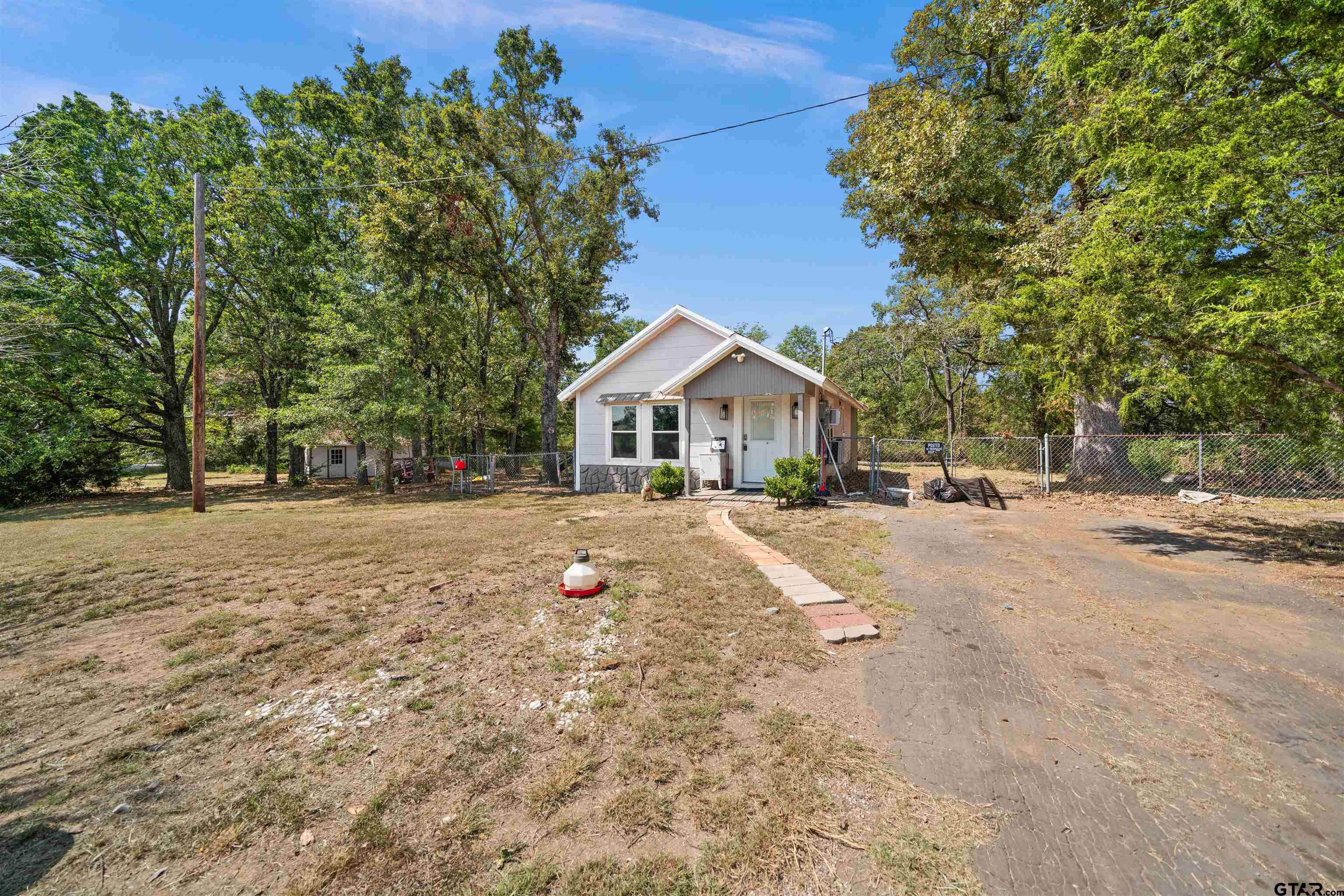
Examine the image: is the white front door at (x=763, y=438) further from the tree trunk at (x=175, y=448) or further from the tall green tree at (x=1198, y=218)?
the tree trunk at (x=175, y=448)

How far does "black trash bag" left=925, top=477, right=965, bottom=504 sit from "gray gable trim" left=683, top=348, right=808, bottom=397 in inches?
166

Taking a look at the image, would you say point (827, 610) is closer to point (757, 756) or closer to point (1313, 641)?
point (757, 756)

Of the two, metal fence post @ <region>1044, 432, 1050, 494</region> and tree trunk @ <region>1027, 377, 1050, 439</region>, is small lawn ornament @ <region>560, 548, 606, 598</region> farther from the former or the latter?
tree trunk @ <region>1027, 377, 1050, 439</region>

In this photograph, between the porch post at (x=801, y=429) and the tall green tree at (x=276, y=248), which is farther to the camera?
the tall green tree at (x=276, y=248)

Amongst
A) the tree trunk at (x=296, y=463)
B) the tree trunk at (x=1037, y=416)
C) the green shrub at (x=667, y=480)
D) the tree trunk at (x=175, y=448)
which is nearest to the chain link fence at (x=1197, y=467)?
the tree trunk at (x=1037, y=416)

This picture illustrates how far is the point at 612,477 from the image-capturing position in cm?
1427

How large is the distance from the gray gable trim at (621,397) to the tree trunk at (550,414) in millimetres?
2990

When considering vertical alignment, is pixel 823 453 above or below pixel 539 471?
above

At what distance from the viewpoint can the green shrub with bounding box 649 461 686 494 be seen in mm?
11891

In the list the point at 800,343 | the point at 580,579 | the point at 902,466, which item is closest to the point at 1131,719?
the point at 580,579

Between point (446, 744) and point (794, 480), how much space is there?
8482 mm

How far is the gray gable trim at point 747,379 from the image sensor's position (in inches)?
415

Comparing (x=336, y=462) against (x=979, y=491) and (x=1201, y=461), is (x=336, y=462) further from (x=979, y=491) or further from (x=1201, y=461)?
(x=1201, y=461)

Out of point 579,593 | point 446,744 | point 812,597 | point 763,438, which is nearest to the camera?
point 446,744
